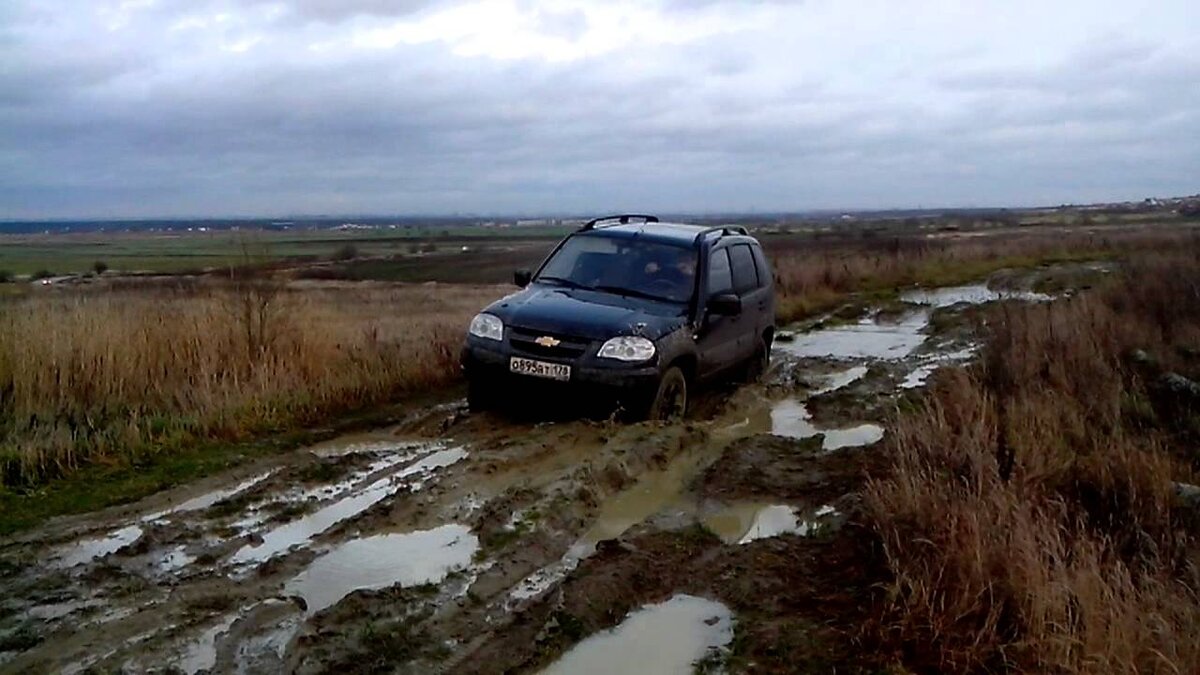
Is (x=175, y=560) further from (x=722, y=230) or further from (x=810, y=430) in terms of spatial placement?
(x=722, y=230)

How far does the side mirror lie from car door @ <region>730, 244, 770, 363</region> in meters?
0.87

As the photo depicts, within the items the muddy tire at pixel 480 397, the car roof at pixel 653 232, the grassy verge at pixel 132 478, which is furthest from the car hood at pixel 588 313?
the grassy verge at pixel 132 478

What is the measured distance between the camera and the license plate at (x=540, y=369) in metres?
7.80

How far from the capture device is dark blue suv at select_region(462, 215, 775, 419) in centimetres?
786

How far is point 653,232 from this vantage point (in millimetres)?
9633

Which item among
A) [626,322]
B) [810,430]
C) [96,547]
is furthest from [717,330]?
[96,547]

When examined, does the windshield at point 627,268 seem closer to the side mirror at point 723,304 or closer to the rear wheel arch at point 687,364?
the side mirror at point 723,304

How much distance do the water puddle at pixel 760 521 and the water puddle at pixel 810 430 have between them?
5.91ft

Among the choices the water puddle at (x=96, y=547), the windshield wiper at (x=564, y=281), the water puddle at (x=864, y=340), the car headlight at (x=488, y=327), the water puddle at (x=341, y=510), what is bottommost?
the water puddle at (x=864, y=340)

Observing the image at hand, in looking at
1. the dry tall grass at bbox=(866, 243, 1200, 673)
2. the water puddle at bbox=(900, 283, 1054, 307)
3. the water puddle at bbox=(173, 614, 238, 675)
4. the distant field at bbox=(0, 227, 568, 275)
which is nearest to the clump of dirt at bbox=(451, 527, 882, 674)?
the dry tall grass at bbox=(866, 243, 1200, 673)

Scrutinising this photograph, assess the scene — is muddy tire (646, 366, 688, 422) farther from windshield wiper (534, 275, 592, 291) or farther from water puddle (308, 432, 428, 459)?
water puddle (308, 432, 428, 459)

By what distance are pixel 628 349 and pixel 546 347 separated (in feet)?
2.19

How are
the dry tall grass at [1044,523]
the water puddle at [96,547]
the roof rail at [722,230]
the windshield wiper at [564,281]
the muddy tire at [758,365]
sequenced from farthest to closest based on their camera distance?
the muddy tire at [758,365] → the roof rail at [722,230] → the windshield wiper at [564,281] → the water puddle at [96,547] → the dry tall grass at [1044,523]

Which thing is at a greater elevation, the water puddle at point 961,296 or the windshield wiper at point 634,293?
the windshield wiper at point 634,293
